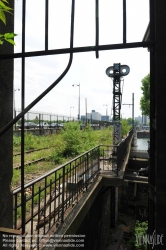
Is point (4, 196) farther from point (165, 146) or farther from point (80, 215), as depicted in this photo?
point (80, 215)

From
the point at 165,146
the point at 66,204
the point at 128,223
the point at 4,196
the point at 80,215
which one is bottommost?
the point at 128,223

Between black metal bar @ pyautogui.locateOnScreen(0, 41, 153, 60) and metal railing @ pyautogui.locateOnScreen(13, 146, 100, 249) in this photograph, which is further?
metal railing @ pyautogui.locateOnScreen(13, 146, 100, 249)

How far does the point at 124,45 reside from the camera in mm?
1428

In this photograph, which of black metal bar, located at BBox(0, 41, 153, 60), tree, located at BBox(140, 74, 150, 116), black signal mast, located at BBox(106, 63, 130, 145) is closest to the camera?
black metal bar, located at BBox(0, 41, 153, 60)

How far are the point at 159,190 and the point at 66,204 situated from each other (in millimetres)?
3180

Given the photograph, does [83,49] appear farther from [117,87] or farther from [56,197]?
[117,87]

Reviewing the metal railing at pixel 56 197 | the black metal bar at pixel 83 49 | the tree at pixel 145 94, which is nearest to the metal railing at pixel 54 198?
the metal railing at pixel 56 197

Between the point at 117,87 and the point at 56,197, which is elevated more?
the point at 117,87

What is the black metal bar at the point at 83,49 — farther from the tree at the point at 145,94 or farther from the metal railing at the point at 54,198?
the tree at the point at 145,94

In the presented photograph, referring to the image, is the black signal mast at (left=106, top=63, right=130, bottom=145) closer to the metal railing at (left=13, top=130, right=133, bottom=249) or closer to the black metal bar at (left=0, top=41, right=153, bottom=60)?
the metal railing at (left=13, top=130, right=133, bottom=249)

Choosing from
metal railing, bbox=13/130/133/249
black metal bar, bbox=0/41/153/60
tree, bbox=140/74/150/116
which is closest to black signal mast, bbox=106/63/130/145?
metal railing, bbox=13/130/133/249

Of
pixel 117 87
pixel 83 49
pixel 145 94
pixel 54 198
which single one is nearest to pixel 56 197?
pixel 54 198

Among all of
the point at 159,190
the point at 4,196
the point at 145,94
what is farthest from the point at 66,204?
the point at 145,94

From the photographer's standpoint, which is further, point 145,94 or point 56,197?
point 145,94
